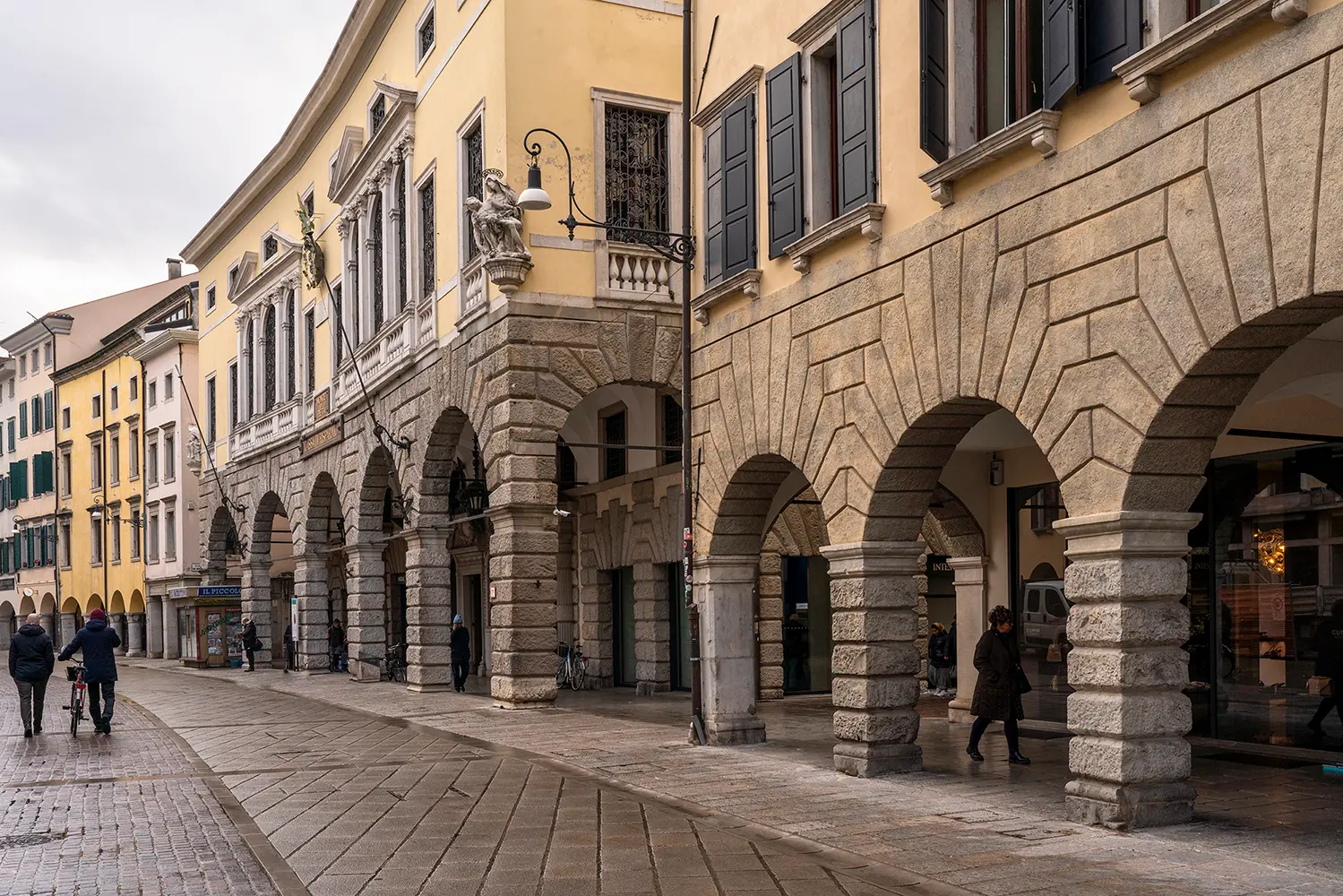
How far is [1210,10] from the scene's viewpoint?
856 centimetres

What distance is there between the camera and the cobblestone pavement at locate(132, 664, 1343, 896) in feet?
28.0

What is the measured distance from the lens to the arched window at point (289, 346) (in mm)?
36750

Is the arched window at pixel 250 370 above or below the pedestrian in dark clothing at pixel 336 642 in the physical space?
above

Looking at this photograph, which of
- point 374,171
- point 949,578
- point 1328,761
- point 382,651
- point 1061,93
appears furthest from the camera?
point 382,651

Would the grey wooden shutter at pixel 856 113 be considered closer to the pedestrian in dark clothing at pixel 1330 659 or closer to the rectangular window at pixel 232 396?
the pedestrian in dark clothing at pixel 1330 659

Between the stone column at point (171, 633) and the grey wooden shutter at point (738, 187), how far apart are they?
41259mm

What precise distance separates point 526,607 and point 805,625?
5165 mm

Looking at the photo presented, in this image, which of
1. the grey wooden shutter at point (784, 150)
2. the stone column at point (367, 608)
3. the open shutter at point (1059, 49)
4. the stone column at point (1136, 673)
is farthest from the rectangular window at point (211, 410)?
the stone column at point (1136, 673)

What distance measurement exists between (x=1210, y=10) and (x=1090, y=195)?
1698 mm

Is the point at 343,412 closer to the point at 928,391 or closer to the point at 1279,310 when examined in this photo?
the point at 928,391

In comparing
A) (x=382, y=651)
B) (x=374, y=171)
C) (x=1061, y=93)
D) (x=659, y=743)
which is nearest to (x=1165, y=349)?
(x=1061, y=93)

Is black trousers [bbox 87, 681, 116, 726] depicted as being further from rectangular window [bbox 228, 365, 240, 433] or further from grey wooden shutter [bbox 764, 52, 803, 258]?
rectangular window [bbox 228, 365, 240, 433]

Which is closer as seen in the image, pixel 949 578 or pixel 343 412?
pixel 949 578

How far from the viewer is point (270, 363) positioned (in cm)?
3984
